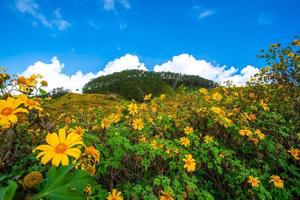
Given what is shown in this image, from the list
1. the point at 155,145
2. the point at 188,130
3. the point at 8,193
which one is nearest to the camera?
the point at 8,193

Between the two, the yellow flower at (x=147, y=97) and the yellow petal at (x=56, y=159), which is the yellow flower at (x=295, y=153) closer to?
the yellow flower at (x=147, y=97)

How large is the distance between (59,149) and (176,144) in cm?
323

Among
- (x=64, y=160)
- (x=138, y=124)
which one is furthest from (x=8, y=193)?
(x=138, y=124)

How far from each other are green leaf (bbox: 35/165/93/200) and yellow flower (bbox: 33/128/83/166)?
0.11 meters

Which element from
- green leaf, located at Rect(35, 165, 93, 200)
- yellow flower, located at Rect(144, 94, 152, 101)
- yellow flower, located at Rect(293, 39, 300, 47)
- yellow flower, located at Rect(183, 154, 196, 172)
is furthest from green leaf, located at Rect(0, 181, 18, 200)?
yellow flower, located at Rect(293, 39, 300, 47)

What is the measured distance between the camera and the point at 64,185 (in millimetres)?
1073

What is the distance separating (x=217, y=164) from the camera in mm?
4551

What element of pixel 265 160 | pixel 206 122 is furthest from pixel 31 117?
pixel 265 160

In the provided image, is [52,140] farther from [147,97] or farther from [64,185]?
[147,97]

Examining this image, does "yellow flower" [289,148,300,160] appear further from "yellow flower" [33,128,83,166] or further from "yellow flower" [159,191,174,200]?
"yellow flower" [33,128,83,166]

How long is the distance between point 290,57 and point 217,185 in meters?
4.75

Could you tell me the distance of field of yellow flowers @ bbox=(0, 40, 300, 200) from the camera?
7.87 feet

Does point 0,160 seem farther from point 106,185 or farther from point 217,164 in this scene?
point 217,164

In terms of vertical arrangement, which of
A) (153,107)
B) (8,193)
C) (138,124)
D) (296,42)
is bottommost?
(8,193)
